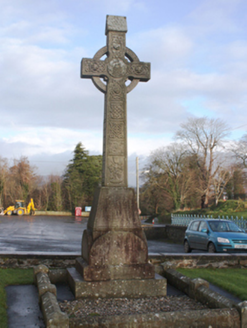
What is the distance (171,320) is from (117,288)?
61.3 inches

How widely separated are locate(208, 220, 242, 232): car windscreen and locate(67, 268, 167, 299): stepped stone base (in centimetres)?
753

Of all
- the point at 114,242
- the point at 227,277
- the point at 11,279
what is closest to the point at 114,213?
the point at 114,242

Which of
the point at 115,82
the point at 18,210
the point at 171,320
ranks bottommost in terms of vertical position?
the point at 18,210

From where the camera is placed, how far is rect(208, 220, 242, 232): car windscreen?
1275cm

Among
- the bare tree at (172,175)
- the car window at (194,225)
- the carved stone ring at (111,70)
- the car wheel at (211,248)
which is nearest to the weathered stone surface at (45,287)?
the carved stone ring at (111,70)

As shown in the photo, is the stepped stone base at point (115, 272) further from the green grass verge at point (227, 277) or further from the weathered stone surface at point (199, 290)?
the green grass verge at point (227, 277)

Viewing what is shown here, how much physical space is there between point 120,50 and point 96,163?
179 feet

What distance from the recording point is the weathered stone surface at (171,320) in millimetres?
3986

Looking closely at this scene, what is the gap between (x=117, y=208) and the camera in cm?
605

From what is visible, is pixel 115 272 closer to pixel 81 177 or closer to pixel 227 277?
pixel 227 277

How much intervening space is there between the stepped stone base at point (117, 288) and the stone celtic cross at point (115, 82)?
1.75 m

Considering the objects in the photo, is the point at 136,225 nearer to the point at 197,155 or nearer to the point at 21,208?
the point at 197,155

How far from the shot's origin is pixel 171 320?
4.18 metres

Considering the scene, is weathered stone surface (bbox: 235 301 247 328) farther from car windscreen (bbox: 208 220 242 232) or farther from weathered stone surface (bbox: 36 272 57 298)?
car windscreen (bbox: 208 220 242 232)
